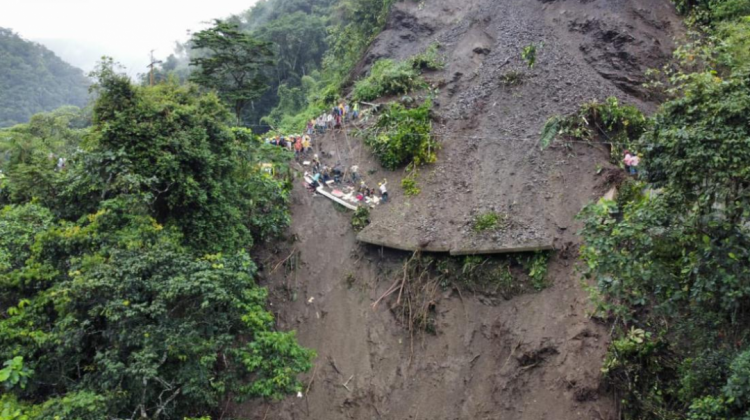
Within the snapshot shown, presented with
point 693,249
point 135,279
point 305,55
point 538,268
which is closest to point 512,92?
point 538,268

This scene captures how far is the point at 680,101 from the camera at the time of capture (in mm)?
9070

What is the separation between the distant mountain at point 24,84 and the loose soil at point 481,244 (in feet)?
223

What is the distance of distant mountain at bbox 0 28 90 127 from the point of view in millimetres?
70938

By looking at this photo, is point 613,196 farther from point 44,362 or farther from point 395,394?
point 44,362

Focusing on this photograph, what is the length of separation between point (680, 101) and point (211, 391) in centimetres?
1030

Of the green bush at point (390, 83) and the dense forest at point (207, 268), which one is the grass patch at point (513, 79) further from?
the dense forest at point (207, 268)

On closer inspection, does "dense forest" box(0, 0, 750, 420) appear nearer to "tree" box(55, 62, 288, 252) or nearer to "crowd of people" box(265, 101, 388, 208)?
"tree" box(55, 62, 288, 252)

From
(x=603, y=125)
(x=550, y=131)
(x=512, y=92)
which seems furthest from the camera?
(x=512, y=92)

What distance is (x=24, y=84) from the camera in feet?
247

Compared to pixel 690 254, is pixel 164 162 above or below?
above

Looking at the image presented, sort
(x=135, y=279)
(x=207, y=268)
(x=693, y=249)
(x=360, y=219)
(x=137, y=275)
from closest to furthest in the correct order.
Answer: (x=693, y=249) → (x=135, y=279) → (x=137, y=275) → (x=207, y=268) → (x=360, y=219)

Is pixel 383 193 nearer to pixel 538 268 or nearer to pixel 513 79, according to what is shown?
pixel 538 268

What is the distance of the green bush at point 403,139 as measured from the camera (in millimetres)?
18844

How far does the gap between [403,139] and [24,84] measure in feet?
256
